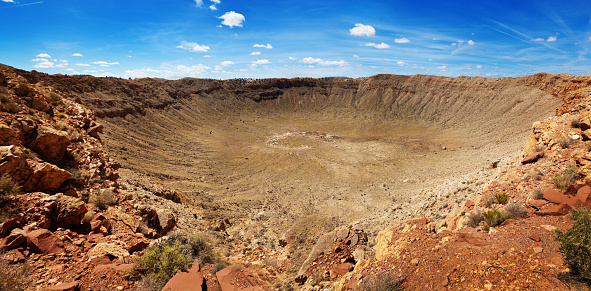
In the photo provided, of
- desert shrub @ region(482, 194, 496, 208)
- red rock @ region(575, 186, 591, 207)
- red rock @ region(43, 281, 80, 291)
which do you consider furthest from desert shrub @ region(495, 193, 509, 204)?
red rock @ region(43, 281, 80, 291)

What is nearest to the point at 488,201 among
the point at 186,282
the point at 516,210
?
the point at 516,210

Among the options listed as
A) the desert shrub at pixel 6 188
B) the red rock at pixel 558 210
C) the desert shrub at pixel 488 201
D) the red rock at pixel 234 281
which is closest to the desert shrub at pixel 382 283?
the red rock at pixel 234 281

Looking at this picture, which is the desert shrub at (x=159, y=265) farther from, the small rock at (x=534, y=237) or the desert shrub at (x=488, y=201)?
the desert shrub at (x=488, y=201)

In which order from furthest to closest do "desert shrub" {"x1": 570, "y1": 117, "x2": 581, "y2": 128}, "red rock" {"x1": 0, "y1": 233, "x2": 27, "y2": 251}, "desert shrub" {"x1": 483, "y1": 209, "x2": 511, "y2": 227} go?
"desert shrub" {"x1": 570, "y1": 117, "x2": 581, "y2": 128}
"desert shrub" {"x1": 483, "y1": 209, "x2": 511, "y2": 227}
"red rock" {"x1": 0, "y1": 233, "x2": 27, "y2": 251}

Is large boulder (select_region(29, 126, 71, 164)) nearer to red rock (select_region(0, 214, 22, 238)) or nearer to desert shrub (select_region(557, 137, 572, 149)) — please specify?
red rock (select_region(0, 214, 22, 238))

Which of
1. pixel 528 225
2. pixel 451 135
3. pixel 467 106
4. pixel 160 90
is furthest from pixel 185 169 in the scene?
pixel 467 106

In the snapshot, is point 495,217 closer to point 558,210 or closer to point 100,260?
point 558,210
